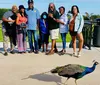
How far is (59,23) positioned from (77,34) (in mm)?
706

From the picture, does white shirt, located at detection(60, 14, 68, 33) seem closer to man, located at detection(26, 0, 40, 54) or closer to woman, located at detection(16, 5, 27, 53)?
man, located at detection(26, 0, 40, 54)

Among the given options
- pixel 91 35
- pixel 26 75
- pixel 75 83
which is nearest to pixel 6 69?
pixel 26 75

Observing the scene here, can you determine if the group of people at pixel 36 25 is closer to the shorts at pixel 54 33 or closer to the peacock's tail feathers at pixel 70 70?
the shorts at pixel 54 33

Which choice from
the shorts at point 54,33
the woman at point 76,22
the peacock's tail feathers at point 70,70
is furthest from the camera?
the shorts at point 54,33

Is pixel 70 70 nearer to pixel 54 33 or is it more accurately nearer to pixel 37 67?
pixel 37 67

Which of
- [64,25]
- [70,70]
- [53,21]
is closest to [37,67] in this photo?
[53,21]

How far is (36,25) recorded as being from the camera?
11.3 metres

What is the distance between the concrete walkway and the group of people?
18.4 inches

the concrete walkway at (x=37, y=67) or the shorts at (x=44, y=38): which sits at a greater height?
the shorts at (x=44, y=38)

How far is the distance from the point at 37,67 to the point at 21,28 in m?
2.05

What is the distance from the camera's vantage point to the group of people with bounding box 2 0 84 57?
10.9m

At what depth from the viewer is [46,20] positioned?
11.3m

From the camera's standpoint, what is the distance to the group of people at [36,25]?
35.9ft

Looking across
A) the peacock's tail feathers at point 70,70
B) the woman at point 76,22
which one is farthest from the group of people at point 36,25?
the peacock's tail feathers at point 70,70
